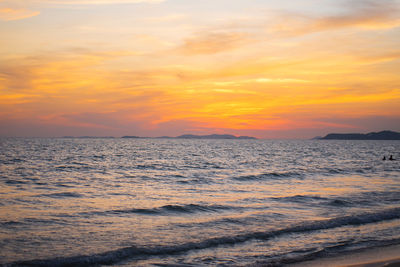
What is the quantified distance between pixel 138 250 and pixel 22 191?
14501 mm

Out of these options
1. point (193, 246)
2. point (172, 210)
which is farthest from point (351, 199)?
point (193, 246)

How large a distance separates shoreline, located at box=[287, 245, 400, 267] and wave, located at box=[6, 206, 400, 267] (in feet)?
9.15

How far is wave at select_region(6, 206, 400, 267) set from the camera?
9273 mm

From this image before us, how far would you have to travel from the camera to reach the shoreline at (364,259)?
8.59 meters

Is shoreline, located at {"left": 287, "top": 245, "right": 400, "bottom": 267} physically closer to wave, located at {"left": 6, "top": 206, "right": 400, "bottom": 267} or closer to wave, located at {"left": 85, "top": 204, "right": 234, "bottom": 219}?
wave, located at {"left": 6, "top": 206, "right": 400, "bottom": 267}

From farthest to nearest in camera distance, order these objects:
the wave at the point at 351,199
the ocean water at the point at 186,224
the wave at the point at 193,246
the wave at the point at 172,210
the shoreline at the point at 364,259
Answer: the wave at the point at 351,199, the wave at the point at 172,210, the ocean water at the point at 186,224, the wave at the point at 193,246, the shoreline at the point at 364,259

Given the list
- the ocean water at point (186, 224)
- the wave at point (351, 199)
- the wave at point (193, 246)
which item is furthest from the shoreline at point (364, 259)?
the wave at point (351, 199)

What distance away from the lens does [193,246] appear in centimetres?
1075

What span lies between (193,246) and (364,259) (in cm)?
484

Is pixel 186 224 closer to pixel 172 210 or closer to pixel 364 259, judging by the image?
pixel 172 210

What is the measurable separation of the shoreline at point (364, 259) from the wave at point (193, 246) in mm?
2788

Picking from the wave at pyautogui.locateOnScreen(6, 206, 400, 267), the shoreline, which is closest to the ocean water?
the wave at pyautogui.locateOnScreen(6, 206, 400, 267)

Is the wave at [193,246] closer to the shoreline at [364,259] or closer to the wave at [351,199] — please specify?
the shoreline at [364,259]

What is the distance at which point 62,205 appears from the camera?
17.1 meters
